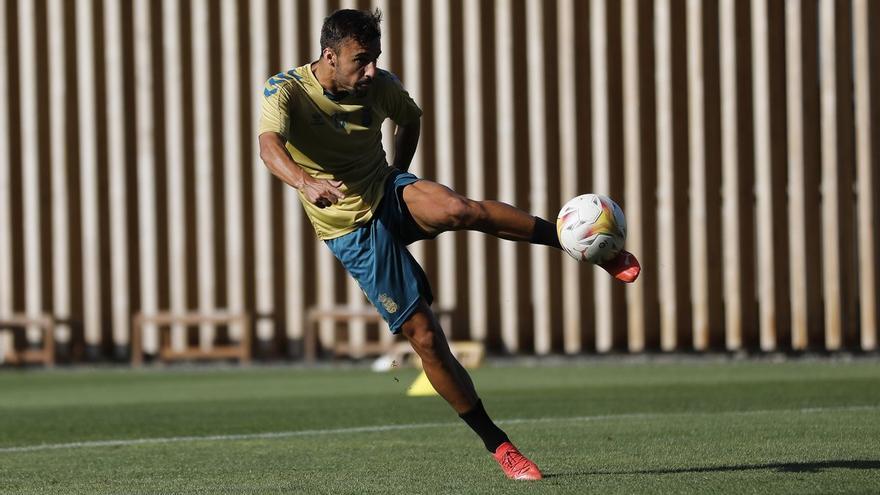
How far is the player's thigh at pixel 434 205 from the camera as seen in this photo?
21.7 feet

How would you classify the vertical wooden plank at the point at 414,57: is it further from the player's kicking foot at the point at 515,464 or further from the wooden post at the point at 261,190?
the player's kicking foot at the point at 515,464

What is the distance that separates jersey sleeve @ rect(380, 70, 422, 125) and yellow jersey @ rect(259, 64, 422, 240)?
0.12m

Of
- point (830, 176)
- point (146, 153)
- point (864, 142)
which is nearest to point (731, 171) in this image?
point (830, 176)

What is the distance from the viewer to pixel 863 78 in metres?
18.3

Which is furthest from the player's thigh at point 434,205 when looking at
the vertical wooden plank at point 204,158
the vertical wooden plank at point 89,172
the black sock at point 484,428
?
the vertical wooden plank at point 89,172

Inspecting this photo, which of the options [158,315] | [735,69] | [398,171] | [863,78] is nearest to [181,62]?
[158,315]

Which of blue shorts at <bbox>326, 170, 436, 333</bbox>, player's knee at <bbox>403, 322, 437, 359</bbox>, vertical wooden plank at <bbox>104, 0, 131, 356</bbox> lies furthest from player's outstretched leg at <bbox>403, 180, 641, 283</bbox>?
vertical wooden plank at <bbox>104, 0, 131, 356</bbox>

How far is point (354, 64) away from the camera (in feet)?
22.4

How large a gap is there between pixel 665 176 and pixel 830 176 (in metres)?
1.88

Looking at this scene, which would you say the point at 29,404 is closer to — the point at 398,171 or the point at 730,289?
the point at 398,171

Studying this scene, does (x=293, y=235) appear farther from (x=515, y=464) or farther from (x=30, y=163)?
(x=515, y=464)

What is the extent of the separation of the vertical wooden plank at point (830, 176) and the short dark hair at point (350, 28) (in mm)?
12442

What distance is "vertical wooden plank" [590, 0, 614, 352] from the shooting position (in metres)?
18.8

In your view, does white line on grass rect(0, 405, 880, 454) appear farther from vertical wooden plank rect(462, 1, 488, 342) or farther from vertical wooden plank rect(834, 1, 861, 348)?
vertical wooden plank rect(462, 1, 488, 342)
